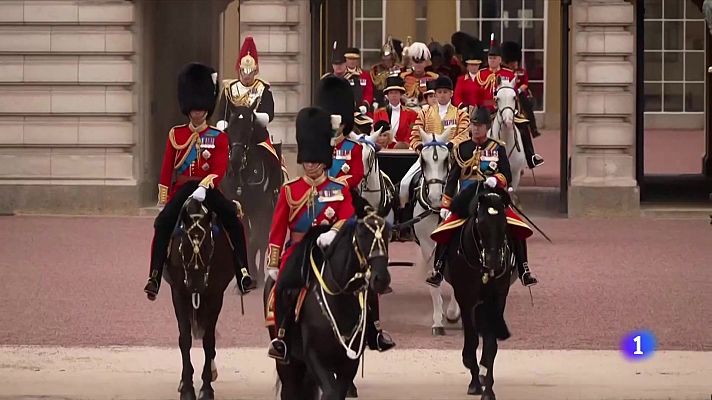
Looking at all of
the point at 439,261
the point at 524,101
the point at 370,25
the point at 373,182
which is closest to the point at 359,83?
the point at 524,101

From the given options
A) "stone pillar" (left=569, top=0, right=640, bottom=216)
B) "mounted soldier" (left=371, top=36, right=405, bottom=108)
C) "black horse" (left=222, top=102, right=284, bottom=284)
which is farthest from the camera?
"mounted soldier" (left=371, top=36, right=405, bottom=108)

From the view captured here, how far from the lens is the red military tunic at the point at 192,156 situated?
13125 mm

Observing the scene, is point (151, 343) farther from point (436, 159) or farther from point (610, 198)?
point (610, 198)

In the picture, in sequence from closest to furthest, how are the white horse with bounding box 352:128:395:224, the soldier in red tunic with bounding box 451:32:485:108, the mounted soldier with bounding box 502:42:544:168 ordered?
the white horse with bounding box 352:128:395:224
the mounted soldier with bounding box 502:42:544:168
the soldier in red tunic with bounding box 451:32:485:108

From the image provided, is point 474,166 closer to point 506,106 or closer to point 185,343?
point 185,343

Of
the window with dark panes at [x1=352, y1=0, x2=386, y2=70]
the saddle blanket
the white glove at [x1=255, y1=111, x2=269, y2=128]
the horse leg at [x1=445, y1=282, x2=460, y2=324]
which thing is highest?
the window with dark panes at [x1=352, y1=0, x2=386, y2=70]

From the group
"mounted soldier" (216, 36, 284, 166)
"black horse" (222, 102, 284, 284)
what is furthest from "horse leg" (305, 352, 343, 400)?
"mounted soldier" (216, 36, 284, 166)

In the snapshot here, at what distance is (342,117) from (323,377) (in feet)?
11.5

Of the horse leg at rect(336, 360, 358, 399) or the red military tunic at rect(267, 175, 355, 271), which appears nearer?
the horse leg at rect(336, 360, 358, 399)

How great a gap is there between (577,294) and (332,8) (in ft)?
44.6

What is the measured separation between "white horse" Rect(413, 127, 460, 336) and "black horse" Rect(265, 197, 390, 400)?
489 cm

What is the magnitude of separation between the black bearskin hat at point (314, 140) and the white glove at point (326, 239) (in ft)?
2.54

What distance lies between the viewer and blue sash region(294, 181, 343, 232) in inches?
427

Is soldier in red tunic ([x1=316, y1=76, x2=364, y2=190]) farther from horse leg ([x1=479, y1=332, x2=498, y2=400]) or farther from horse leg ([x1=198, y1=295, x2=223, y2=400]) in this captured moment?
horse leg ([x1=479, y1=332, x2=498, y2=400])
